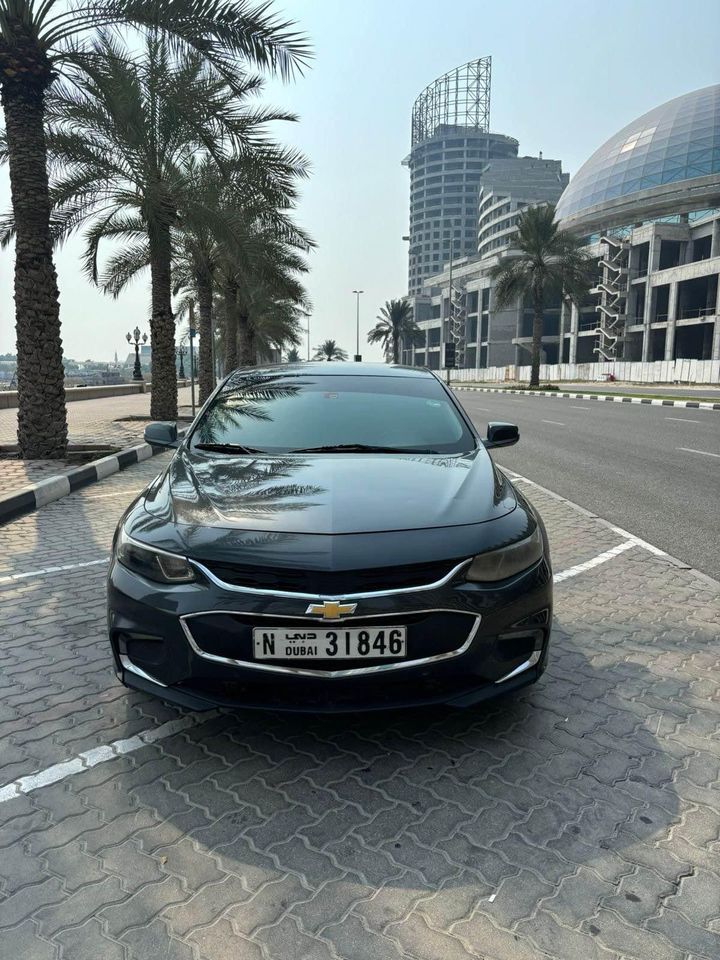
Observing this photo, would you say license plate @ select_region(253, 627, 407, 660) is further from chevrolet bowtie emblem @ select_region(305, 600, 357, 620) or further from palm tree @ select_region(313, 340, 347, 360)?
palm tree @ select_region(313, 340, 347, 360)

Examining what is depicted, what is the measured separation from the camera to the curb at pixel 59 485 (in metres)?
7.50

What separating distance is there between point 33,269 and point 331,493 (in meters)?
9.50

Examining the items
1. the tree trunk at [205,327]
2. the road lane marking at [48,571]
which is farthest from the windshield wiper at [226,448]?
the tree trunk at [205,327]

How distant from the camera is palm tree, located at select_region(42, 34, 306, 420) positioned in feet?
39.7

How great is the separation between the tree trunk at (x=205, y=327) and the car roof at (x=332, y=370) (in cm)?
1799

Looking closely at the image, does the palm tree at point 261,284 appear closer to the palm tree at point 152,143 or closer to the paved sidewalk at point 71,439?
the palm tree at point 152,143

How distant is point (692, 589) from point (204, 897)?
12.9 ft

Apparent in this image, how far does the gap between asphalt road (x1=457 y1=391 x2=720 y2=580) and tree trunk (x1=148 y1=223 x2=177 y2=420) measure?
7803 mm

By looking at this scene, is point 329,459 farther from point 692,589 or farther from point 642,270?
point 642,270

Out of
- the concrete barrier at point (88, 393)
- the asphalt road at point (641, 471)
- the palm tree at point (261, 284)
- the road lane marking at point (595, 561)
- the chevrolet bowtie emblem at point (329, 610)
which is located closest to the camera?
the chevrolet bowtie emblem at point (329, 610)

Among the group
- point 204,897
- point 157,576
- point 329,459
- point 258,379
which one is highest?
point 258,379

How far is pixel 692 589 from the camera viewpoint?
488cm

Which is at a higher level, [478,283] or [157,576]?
[478,283]

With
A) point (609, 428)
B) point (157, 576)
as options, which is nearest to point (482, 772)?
point (157, 576)
